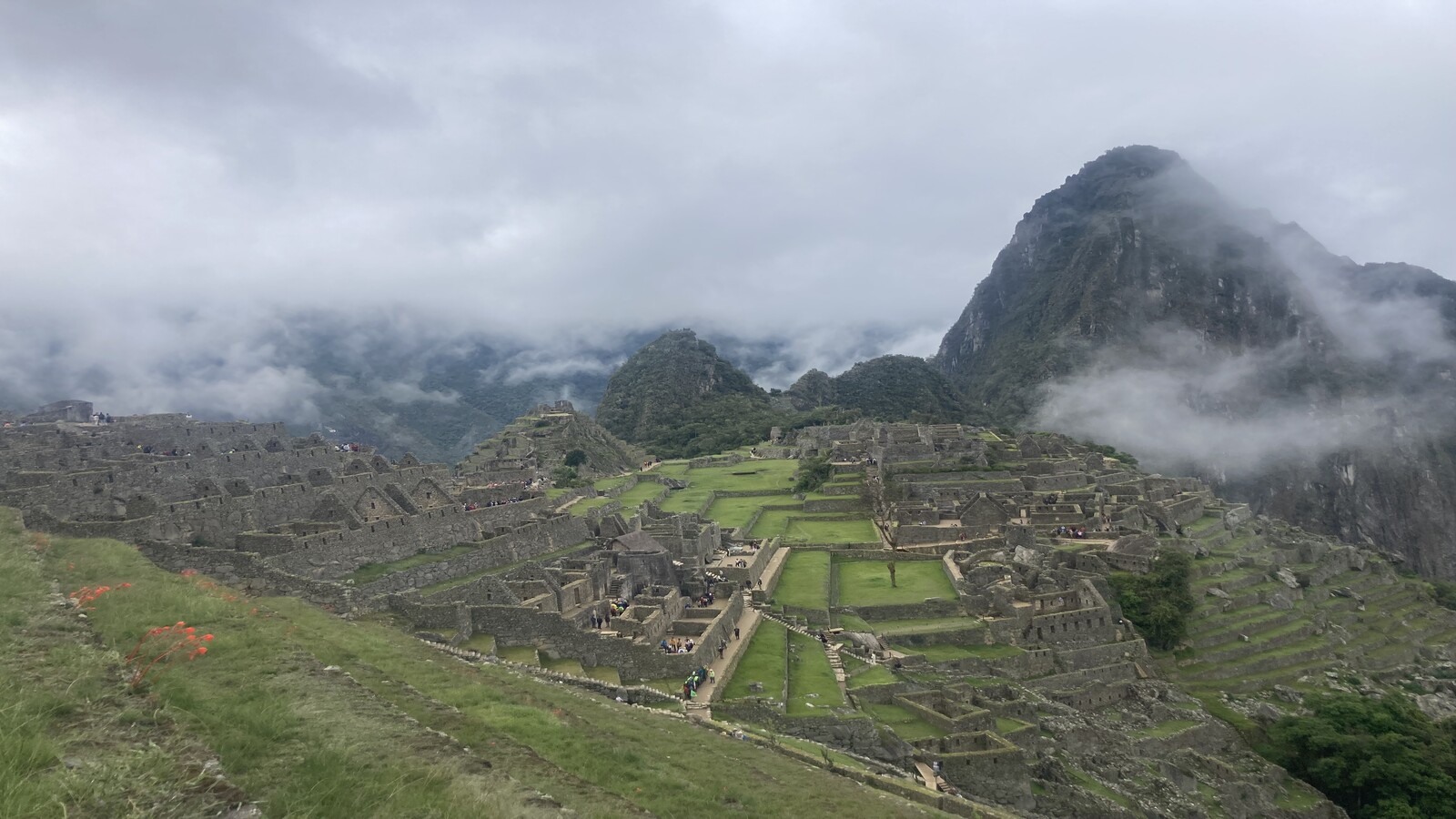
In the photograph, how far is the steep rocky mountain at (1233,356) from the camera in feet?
399

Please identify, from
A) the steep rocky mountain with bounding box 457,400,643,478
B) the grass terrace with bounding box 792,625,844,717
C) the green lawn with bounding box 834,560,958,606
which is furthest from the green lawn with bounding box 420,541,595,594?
the steep rocky mountain with bounding box 457,400,643,478

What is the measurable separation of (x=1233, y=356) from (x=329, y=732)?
619ft

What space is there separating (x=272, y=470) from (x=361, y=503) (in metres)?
5.03

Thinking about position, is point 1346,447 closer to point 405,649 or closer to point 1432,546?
point 1432,546

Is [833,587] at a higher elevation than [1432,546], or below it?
higher

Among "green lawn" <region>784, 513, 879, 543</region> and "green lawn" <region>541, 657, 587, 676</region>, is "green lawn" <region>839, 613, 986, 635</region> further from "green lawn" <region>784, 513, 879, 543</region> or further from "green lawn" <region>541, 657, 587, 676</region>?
"green lawn" <region>541, 657, 587, 676</region>

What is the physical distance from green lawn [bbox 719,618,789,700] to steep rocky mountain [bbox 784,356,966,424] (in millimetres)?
90808

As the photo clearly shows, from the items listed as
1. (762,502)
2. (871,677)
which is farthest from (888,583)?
(762,502)

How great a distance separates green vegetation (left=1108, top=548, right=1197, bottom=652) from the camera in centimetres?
3238

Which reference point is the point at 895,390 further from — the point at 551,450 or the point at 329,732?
the point at 329,732

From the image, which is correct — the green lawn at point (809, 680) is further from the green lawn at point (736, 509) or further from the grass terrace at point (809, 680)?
the green lawn at point (736, 509)

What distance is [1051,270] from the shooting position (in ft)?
589

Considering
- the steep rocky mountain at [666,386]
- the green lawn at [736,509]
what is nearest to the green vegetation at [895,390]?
the steep rocky mountain at [666,386]

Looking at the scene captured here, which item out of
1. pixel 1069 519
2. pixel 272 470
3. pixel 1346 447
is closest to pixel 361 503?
pixel 272 470
